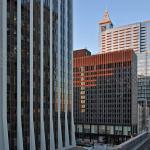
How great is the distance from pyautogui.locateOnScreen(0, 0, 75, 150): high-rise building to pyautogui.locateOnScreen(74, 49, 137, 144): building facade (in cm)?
5753

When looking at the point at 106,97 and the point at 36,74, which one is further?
the point at 106,97

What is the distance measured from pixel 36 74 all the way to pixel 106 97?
263 feet

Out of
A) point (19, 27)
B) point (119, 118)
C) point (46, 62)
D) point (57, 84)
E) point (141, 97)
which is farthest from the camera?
point (141, 97)

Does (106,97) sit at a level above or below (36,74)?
below

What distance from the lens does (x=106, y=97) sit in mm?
136750

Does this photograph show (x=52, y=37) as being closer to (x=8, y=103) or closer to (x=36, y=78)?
(x=36, y=78)

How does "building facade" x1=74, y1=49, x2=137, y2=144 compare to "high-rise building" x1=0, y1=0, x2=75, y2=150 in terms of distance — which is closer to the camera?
"high-rise building" x1=0, y1=0, x2=75, y2=150

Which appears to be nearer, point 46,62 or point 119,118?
point 46,62

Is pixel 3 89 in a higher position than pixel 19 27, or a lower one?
lower

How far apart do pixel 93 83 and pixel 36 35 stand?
82.7m

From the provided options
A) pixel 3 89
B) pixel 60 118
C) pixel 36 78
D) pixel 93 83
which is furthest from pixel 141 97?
pixel 3 89

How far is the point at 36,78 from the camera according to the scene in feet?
205

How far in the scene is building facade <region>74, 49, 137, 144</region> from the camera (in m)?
132

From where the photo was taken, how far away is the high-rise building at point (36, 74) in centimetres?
5266
